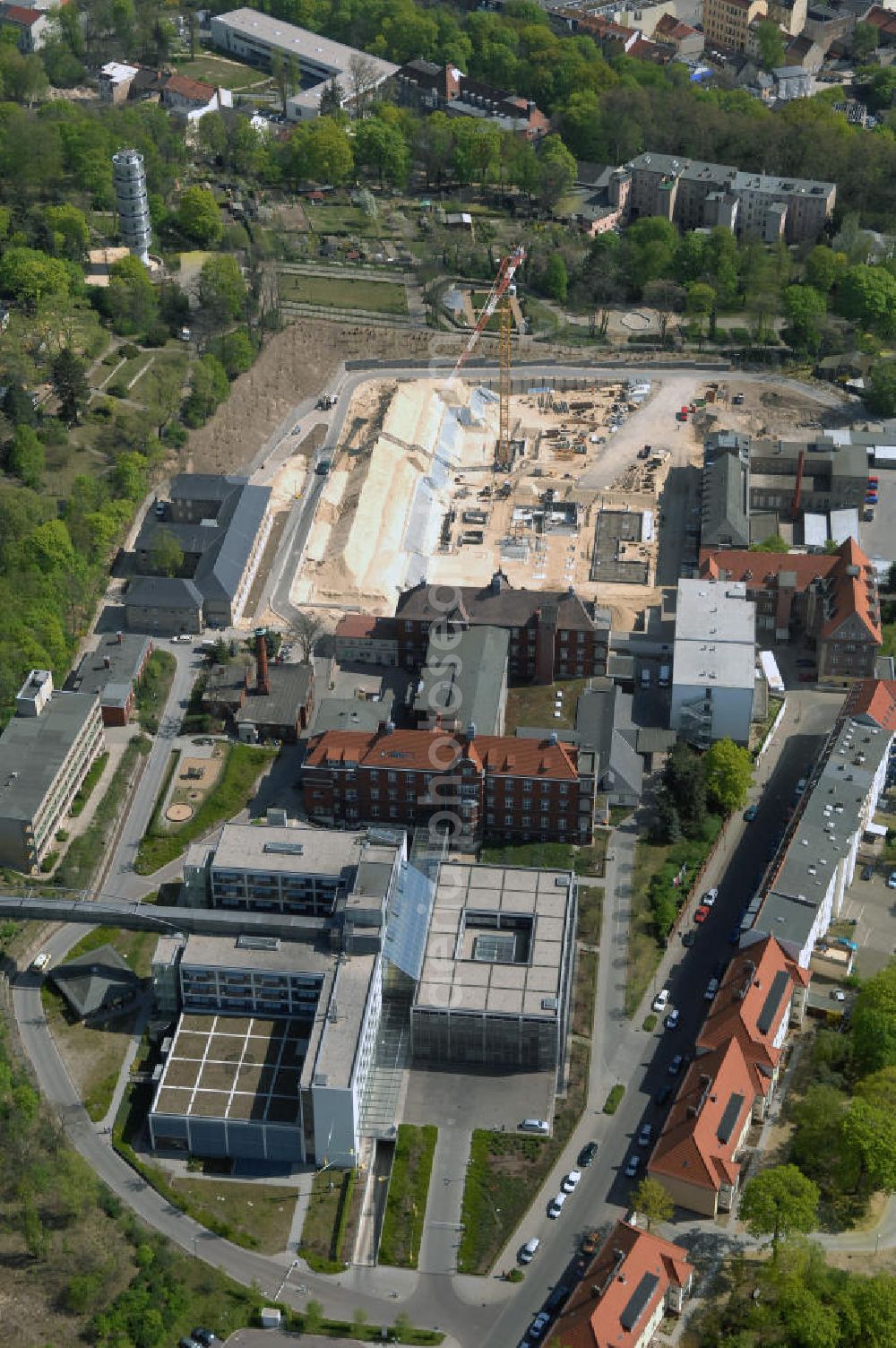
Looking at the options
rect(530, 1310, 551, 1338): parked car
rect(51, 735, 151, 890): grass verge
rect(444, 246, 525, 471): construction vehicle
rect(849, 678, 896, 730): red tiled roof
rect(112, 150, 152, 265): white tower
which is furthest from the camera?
rect(112, 150, 152, 265): white tower

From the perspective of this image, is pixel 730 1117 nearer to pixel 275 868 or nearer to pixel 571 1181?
pixel 571 1181

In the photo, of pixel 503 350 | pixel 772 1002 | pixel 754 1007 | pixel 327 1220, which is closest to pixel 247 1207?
pixel 327 1220

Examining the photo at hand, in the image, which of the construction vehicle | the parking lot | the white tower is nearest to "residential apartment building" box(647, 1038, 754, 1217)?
the parking lot

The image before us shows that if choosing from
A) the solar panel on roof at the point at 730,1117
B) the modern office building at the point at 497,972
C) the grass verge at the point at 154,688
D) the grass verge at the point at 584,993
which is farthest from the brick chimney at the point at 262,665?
the solar panel on roof at the point at 730,1117

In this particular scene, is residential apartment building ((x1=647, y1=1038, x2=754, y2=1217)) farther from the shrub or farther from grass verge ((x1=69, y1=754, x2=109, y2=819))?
grass verge ((x1=69, y1=754, x2=109, y2=819))

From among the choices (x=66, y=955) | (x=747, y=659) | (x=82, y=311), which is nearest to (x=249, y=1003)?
(x=66, y=955)

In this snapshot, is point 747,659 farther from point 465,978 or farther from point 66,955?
point 66,955
